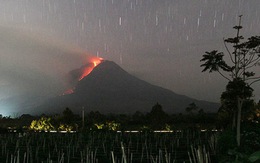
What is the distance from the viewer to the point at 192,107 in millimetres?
63281

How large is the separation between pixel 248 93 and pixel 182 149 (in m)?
6.71

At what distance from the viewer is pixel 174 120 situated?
44656mm

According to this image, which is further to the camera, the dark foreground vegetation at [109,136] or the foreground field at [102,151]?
the dark foreground vegetation at [109,136]

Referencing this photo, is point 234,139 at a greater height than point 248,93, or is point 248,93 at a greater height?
point 248,93

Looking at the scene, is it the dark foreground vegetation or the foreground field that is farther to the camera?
the dark foreground vegetation

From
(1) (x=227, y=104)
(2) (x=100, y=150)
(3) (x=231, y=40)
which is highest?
(3) (x=231, y=40)

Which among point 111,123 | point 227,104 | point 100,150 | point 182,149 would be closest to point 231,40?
point 227,104

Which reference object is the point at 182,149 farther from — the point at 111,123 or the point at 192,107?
the point at 192,107

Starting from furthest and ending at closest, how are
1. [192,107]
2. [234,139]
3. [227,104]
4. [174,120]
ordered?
[192,107] → [174,120] → [227,104] → [234,139]

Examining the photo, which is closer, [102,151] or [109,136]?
[102,151]

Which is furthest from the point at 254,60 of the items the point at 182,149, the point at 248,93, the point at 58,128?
the point at 58,128

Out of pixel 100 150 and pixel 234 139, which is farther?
pixel 100 150

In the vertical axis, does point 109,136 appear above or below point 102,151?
above

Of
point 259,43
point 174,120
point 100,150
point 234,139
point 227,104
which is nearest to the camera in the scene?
point 234,139
